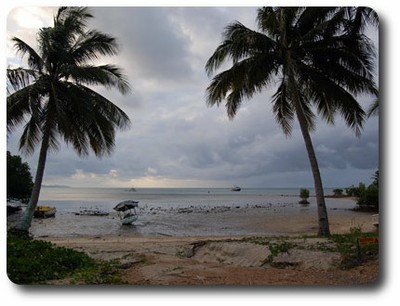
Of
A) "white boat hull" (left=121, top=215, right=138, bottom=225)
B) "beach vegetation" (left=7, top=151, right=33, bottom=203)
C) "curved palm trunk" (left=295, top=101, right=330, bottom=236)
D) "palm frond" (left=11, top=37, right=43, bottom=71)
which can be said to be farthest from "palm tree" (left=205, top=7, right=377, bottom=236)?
"white boat hull" (left=121, top=215, right=138, bottom=225)

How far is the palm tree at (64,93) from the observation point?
446 centimetres

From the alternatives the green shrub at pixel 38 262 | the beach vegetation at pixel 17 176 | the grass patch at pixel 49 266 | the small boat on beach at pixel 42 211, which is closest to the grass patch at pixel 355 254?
the grass patch at pixel 49 266

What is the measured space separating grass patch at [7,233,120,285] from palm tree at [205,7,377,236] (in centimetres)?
257

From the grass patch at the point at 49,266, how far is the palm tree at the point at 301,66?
2.57m

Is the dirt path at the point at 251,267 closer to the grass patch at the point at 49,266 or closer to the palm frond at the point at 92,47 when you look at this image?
the grass patch at the point at 49,266

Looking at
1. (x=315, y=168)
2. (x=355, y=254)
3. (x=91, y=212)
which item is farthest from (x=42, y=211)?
(x=355, y=254)

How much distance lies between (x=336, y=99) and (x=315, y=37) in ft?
3.36

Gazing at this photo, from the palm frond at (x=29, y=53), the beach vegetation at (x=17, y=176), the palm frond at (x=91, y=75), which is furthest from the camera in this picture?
the palm frond at (x=91, y=75)

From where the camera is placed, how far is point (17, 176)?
4121 millimetres

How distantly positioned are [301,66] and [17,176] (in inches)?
175

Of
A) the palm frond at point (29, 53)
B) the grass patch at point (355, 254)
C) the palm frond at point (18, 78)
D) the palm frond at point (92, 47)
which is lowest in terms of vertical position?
the grass patch at point (355, 254)

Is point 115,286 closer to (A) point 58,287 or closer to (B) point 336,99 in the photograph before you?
(A) point 58,287

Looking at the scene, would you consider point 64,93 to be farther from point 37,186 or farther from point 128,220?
point 128,220
